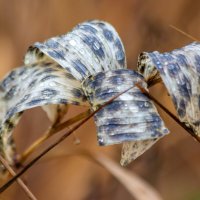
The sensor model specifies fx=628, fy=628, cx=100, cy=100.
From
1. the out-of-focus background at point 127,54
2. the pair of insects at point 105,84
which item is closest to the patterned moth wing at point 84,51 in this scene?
the pair of insects at point 105,84

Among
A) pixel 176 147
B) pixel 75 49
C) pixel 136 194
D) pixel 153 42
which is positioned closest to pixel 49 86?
pixel 75 49

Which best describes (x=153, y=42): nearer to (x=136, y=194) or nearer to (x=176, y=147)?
(x=176, y=147)

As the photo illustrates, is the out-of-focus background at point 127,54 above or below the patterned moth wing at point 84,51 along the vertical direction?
A: below

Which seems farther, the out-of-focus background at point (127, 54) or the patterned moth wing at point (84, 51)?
the out-of-focus background at point (127, 54)

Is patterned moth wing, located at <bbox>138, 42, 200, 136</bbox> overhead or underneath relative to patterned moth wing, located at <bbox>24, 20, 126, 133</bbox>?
underneath

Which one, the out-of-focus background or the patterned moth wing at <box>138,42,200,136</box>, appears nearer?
the patterned moth wing at <box>138,42,200,136</box>

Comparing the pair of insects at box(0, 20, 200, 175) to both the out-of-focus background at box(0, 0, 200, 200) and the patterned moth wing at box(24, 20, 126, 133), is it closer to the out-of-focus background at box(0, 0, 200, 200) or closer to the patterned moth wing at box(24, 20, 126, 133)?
the patterned moth wing at box(24, 20, 126, 133)

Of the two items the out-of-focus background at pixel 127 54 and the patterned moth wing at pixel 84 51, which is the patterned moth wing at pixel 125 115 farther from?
the out-of-focus background at pixel 127 54

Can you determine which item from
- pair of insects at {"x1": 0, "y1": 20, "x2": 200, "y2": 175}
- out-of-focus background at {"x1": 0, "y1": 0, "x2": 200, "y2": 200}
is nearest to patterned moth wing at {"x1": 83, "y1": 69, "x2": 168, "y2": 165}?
pair of insects at {"x1": 0, "y1": 20, "x2": 200, "y2": 175}
